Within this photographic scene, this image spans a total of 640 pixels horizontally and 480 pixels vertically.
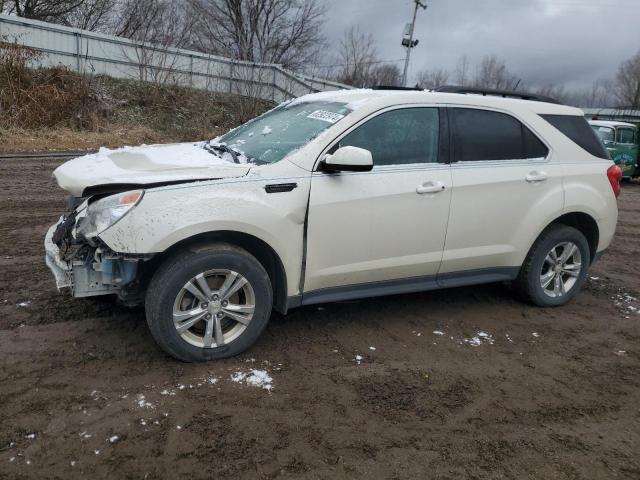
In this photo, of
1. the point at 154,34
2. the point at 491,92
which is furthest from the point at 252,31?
the point at 491,92

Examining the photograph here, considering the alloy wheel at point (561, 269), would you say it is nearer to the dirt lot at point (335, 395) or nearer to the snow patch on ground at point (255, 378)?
the dirt lot at point (335, 395)

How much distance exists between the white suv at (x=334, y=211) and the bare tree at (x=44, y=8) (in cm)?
2709

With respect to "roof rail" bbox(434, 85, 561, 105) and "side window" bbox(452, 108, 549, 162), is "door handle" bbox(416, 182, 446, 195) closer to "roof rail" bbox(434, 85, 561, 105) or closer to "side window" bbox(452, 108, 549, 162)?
"side window" bbox(452, 108, 549, 162)

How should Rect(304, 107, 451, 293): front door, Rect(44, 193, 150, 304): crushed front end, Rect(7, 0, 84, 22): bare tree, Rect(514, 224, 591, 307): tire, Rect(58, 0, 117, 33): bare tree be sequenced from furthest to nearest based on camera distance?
Rect(58, 0, 117, 33): bare tree < Rect(7, 0, 84, 22): bare tree < Rect(514, 224, 591, 307): tire < Rect(304, 107, 451, 293): front door < Rect(44, 193, 150, 304): crushed front end

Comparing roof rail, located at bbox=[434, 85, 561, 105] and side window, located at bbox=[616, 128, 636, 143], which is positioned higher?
side window, located at bbox=[616, 128, 636, 143]

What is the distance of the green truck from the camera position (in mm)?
15719

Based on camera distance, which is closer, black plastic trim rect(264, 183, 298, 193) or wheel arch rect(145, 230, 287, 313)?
wheel arch rect(145, 230, 287, 313)

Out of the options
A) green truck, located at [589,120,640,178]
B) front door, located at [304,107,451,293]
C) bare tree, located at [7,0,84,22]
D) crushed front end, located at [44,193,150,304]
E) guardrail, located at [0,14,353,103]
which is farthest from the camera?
bare tree, located at [7,0,84,22]

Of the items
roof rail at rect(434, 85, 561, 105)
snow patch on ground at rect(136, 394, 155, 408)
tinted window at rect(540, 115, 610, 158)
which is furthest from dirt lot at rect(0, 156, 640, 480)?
roof rail at rect(434, 85, 561, 105)

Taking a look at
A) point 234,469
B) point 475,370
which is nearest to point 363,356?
point 475,370

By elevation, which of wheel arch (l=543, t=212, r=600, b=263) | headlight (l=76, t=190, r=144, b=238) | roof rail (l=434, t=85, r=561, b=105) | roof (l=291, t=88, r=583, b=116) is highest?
roof rail (l=434, t=85, r=561, b=105)

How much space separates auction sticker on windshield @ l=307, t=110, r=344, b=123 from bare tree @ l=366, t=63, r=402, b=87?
3027 cm

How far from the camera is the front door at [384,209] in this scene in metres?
3.69

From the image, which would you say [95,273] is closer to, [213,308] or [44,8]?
[213,308]
